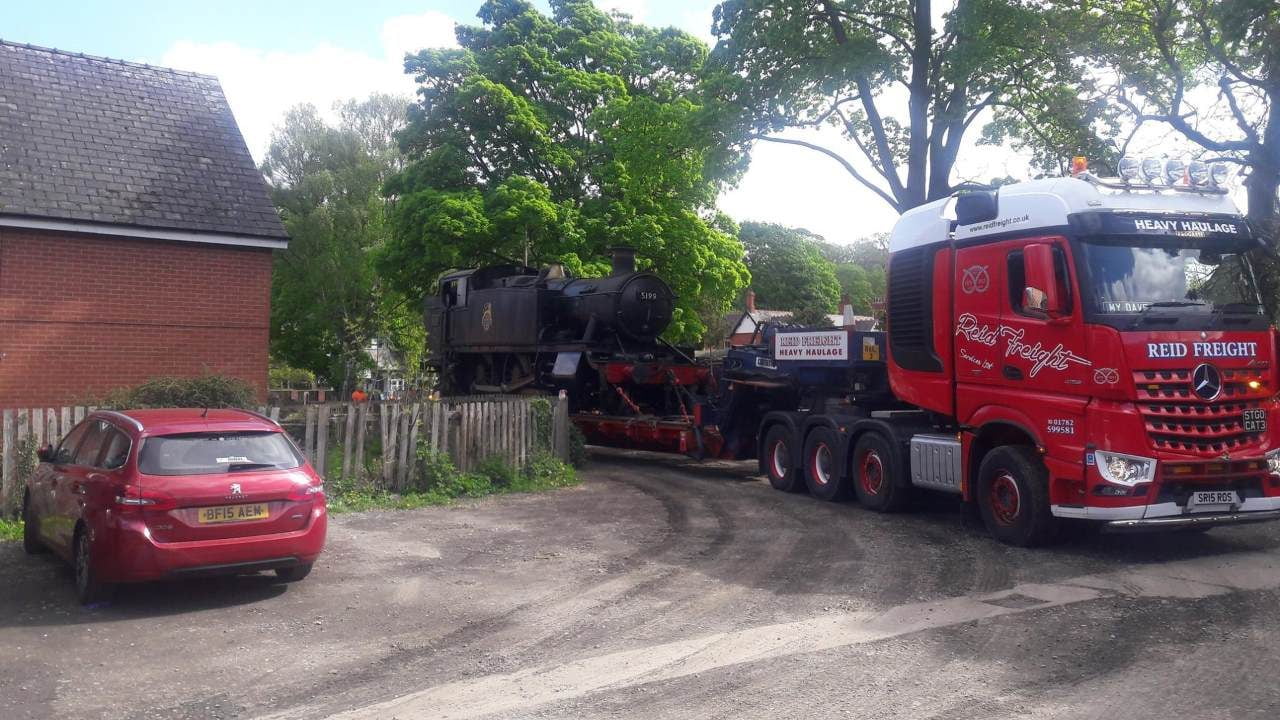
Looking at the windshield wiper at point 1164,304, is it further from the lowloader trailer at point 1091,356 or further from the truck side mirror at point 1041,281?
the truck side mirror at point 1041,281

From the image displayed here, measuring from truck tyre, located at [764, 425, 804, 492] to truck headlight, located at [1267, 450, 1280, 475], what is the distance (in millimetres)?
5789

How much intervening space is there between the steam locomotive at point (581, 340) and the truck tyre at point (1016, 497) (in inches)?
261

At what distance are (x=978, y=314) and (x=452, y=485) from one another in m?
7.01

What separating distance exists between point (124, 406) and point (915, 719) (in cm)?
1084

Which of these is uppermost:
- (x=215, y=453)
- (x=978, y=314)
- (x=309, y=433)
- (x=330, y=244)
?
(x=330, y=244)

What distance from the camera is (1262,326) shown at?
30.3ft

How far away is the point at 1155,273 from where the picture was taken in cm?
923

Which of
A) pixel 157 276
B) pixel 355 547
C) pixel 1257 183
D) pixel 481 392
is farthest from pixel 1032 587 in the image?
pixel 481 392

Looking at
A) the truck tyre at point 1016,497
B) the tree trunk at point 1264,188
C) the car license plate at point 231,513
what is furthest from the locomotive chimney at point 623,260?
the car license plate at point 231,513

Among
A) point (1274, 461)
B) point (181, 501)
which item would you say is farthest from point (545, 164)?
point (181, 501)

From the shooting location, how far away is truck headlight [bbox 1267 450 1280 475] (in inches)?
360

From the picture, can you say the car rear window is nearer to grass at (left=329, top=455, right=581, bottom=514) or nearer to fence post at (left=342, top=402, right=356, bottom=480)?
grass at (left=329, top=455, right=581, bottom=514)

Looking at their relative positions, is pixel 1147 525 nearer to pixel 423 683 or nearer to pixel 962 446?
pixel 962 446

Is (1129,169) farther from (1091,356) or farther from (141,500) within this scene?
(141,500)
